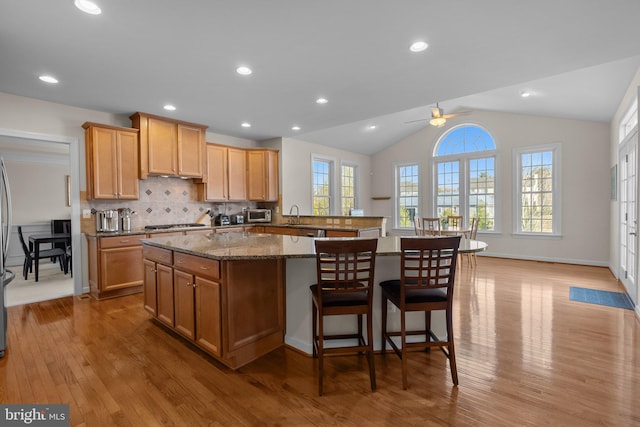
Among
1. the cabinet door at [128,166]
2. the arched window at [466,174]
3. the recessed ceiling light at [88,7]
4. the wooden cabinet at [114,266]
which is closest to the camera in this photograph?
the recessed ceiling light at [88,7]

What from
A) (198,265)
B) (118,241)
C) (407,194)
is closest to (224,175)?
(118,241)

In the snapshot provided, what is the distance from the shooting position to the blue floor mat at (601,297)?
3.68 meters

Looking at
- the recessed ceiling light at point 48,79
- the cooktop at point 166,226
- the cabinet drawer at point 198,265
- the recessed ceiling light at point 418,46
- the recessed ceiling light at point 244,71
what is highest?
the recessed ceiling light at point 244,71

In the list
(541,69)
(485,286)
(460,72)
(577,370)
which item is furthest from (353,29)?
(485,286)

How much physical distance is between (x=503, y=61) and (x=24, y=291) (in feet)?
22.2

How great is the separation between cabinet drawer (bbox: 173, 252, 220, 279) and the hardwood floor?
27.4 inches

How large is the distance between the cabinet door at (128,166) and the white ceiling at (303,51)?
43 cm

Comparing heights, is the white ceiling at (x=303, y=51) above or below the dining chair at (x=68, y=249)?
above

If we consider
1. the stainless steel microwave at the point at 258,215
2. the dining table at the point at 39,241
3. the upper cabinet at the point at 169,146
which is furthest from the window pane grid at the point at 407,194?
the dining table at the point at 39,241

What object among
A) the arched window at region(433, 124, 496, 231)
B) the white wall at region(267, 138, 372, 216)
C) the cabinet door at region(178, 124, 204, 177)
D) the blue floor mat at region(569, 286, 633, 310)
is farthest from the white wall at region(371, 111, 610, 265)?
the cabinet door at region(178, 124, 204, 177)

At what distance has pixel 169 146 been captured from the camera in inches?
189

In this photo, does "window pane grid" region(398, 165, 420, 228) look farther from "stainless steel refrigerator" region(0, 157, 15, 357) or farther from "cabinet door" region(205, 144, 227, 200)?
"stainless steel refrigerator" region(0, 157, 15, 357)

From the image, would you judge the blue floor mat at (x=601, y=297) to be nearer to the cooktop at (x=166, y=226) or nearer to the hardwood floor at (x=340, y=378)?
the hardwood floor at (x=340, y=378)

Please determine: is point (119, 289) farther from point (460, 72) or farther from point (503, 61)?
point (503, 61)
